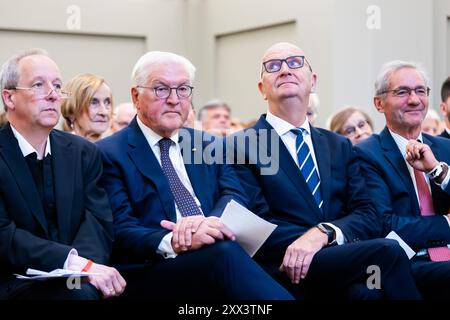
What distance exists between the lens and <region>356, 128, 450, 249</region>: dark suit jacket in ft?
12.5

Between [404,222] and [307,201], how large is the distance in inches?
20.3

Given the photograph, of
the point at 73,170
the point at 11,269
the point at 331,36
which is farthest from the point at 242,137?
the point at 331,36

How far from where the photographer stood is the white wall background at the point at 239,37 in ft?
25.4

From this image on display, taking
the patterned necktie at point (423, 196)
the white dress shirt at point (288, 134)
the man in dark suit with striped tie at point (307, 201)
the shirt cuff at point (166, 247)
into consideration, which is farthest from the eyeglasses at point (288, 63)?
the shirt cuff at point (166, 247)

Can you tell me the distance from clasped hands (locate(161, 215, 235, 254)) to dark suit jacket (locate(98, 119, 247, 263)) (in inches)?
4.4

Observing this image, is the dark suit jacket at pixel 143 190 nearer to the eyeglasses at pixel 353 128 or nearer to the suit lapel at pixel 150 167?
the suit lapel at pixel 150 167

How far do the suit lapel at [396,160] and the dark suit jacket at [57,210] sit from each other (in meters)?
1.51

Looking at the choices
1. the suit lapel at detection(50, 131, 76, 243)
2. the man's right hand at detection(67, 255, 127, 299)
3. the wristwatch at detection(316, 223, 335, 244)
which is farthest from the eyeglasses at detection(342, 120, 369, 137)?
the man's right hand at detection(67, 255, 127, 299)

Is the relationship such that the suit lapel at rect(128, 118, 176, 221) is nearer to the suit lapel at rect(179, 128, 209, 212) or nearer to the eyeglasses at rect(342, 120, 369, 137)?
the suit lapel at rect(179, 128, 209, 212)

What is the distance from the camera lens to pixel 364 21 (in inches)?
306

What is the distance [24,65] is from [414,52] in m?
5.52

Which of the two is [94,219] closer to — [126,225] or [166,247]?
[126,225]
